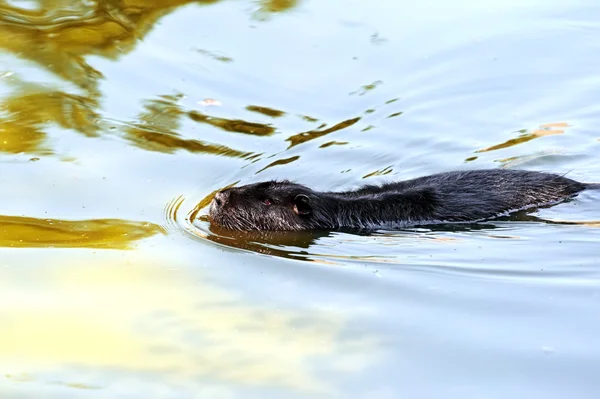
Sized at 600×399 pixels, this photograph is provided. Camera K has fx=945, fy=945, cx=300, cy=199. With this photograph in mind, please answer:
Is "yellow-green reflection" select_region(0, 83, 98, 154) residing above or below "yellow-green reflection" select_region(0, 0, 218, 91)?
below

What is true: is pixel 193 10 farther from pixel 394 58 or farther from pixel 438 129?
pixel 438 129

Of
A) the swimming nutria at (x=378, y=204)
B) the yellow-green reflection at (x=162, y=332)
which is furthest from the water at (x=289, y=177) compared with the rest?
the swimming nutria at (x=378, y=204)

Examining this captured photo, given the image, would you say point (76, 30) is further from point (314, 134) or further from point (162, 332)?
point (162, 332)

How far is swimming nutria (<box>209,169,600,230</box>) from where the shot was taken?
7.38 metres

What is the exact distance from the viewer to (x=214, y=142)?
8.88 m

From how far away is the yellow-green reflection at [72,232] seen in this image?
20.6 ft

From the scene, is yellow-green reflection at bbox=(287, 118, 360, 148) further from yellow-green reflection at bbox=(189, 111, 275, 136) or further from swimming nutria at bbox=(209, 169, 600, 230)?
swimming nutria at bbox=(209, 169, 600, 230)

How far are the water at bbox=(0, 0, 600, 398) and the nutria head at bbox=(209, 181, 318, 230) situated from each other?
0.66 feet

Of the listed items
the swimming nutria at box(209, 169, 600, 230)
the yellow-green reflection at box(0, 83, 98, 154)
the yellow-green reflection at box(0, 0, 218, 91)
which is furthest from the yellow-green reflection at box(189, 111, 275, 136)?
the swimming nutria at box(209, 169, 600, 230)

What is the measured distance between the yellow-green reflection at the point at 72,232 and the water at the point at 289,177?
0.07 feet

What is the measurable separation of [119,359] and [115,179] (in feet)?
10.2

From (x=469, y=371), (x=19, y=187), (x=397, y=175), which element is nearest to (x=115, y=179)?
(x=19, y=187)

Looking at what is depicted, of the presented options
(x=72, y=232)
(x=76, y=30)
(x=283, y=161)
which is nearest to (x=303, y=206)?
(x=283, y=161)

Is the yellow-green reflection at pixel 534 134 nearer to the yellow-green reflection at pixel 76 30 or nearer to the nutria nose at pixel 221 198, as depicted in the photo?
the nutria nose at pixel 221 198
